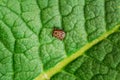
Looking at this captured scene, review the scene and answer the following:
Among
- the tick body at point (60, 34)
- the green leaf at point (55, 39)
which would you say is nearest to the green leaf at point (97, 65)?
the green leaf at point (55, 39)

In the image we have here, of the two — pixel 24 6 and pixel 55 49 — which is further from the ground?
pixel 24 6

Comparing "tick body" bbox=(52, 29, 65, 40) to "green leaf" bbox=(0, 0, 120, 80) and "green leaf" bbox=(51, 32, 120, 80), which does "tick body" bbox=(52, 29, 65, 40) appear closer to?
"green leaf" bbox=(0, 0, 120, 80)

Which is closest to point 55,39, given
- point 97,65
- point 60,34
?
point 60,34

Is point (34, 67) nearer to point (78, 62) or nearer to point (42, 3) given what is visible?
point (78, 62)

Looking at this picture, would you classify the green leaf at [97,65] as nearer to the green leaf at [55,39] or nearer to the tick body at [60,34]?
the green leaf at [55,39]

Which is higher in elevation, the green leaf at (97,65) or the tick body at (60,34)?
the tick body at (60,34)

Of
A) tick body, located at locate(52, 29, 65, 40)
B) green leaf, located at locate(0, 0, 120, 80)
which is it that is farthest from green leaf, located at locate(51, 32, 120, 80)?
tick body, located at locate(52, 29, 65, 40)

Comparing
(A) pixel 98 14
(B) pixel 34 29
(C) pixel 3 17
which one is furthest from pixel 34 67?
(A) pixel 98 14

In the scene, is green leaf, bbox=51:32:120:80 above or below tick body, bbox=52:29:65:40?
below
